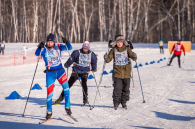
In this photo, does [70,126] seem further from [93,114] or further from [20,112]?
[20,112]

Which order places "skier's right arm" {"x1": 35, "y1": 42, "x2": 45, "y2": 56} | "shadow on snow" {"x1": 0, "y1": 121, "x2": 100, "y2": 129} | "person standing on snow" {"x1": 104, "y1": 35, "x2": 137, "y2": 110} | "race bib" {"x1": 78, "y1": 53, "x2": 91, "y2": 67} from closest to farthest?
"shadow on snow" {"x1": 0, "y1": 121, "x2": 100, "y2": 129}, "skier's right arm" {"x1": 35, "y1": 42, "x2": 45, "y2": 56}, "person standing on snow" {"x1": 104, "y1": 35, "x2": 137, "y2": 110}, "race bib" {"x1": 78, "y1": 53, "x2": 91, "y2": 67}

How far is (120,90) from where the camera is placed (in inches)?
236

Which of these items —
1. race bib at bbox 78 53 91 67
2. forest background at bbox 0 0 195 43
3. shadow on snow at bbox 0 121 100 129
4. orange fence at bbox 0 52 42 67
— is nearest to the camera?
shadow on snow at bbox 0 121 100 129

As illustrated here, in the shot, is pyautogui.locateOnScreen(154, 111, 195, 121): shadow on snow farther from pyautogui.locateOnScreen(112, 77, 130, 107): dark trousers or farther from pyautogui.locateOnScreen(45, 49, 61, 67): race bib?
pyautogui.locateOnScreen(45, 49, 61, 67): race bib

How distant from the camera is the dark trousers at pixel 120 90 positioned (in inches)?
234

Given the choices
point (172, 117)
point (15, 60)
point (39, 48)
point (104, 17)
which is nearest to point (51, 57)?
point (39, 48)

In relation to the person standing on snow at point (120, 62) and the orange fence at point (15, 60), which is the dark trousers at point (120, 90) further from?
the orange fence at point (15, 60)

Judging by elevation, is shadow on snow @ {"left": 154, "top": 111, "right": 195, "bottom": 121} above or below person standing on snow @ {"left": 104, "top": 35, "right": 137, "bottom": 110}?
below

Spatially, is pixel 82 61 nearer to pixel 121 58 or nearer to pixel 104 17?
pixel 121 58

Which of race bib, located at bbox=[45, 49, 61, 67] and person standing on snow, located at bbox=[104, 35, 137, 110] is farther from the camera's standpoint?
person standing on snow, located at bbox=[104, 35, 137, 110]

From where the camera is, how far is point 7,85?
9.94 meters

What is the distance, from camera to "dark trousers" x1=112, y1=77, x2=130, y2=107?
19.5ft

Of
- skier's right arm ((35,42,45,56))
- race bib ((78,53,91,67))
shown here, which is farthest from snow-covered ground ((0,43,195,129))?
skier's right arm ((35,42,45,56))

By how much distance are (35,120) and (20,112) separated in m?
0.80
